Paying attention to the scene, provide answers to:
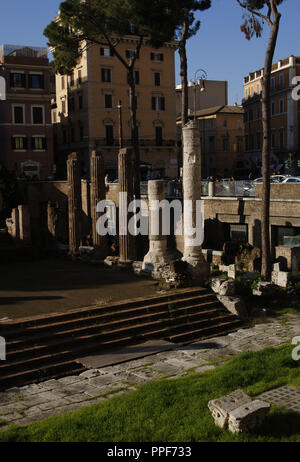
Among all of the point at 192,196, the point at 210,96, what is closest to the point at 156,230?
the point at 192,196

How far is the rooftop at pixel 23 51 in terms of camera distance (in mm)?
39094

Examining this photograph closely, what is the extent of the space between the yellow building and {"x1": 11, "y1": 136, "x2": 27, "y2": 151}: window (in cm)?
520

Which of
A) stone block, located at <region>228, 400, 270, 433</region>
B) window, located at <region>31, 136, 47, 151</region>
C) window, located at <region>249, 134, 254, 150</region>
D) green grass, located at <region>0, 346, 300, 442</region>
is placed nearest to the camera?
stone block, located at <region>228, 400, 270, 433</region>

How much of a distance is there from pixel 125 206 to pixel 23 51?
981 inches

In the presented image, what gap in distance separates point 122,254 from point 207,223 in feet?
16.4

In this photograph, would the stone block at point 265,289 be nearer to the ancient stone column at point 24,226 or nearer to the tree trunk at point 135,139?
the tree trunk at point 135,139

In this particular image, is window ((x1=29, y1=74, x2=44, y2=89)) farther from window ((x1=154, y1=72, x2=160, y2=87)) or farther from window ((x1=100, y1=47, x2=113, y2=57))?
window ((x1=154, y1=72, x2=160, y2=87))

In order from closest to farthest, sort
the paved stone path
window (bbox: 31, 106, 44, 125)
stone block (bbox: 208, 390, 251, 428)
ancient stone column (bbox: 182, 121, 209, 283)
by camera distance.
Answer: stone block (bbox: 208, 390, 251, 428), the paved stone path, ancient stone column (bbox: 182, 121, 209, 283), window (bbox: 31, 106, 44, 125)

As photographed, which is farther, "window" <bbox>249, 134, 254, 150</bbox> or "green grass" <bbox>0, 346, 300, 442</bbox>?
"window" <bbox>249, 134, 254, 150</bbox>

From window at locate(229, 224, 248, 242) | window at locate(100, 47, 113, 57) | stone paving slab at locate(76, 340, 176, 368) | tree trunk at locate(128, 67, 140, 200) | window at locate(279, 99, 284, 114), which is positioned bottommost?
stone paving slab at locate(76, 340, 176, 368)

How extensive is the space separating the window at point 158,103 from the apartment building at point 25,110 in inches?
383

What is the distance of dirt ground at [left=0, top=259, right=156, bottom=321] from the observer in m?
14.4

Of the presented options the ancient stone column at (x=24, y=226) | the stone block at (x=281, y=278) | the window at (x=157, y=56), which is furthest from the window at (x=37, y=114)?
the stone block at (x=281, y=278)

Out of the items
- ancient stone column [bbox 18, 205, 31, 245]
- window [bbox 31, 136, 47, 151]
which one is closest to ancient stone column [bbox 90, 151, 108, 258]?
ancient stone column [bbox 18, 205, 31, 245]
